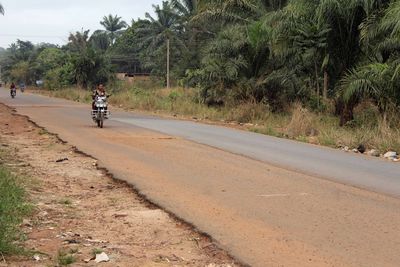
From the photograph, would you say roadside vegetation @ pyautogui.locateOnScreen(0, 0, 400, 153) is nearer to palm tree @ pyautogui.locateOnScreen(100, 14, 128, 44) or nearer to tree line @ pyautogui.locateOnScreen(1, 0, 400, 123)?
tree line @ pyautogui.locateOnScreen(1, 0, 400, 123)

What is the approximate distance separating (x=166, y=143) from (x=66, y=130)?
4377 mm

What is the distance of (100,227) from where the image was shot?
20.5ft

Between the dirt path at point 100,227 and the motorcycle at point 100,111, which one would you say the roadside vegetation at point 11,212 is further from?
the motorcycle at point 100,111

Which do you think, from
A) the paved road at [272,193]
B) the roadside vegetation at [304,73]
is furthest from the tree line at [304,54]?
the paved road at [272,193]

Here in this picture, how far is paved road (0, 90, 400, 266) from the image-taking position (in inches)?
216

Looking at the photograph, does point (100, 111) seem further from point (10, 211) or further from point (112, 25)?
point (112, 25)

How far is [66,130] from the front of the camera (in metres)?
16.7

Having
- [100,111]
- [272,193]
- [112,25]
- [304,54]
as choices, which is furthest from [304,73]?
[112,25]

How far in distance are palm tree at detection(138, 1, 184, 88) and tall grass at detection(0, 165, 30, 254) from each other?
47.1 m

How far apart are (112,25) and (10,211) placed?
85423 millimetres

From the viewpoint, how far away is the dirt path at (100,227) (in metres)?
5.16

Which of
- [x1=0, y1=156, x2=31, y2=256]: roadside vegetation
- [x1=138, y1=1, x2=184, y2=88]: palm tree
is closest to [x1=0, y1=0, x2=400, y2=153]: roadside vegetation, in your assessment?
[x1=0, y1=156, x2=31, y2=256]: roadside vegetation

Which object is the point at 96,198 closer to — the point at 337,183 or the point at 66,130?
the point at 337,183

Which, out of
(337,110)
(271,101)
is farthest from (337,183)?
(271,101)
